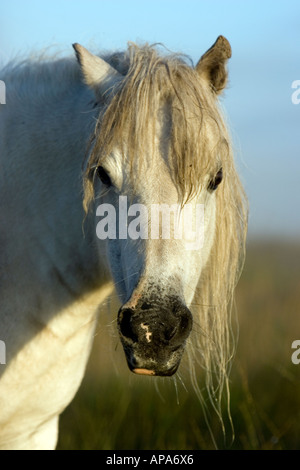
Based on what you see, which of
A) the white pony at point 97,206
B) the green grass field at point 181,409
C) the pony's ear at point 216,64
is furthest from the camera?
the green grass field at point 181,409

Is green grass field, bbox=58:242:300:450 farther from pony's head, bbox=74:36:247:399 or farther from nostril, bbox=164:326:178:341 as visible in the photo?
nostril, bbox=164:326:178:341

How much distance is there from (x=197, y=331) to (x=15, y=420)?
105 cm

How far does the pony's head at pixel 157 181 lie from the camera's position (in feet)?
7.13

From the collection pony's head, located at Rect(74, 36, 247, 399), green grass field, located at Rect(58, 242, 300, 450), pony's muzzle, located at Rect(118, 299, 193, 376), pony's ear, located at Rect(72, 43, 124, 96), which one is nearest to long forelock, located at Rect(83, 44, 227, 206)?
pony's head, located at Rect(74, 36, 247, 399)

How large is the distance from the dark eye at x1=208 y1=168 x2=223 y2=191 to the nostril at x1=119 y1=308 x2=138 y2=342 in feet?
2.39

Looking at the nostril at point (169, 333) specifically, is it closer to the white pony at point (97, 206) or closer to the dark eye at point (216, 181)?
the white pony at point (97, 206)

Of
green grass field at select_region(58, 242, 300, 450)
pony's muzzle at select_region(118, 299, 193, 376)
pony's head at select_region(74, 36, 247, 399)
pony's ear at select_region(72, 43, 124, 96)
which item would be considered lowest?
green grass field at select_region(58, 242, 300, 450)

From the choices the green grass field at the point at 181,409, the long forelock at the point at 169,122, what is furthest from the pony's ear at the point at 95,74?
the green grass field at the point at 181,409

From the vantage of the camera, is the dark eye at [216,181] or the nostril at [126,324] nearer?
the nostril at [126,324]

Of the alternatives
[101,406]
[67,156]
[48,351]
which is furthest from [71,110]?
[101,406]

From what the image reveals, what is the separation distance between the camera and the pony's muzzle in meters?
2.12

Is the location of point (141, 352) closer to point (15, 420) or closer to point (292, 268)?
point (15, 420)

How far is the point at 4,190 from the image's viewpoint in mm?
2945

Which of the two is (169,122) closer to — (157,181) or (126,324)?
(157,181)
